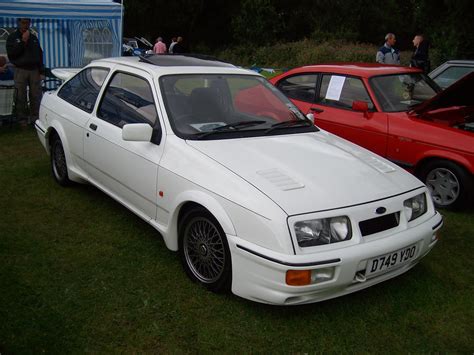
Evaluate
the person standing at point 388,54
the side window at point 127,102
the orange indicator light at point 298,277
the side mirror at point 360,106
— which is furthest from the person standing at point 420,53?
the orange indicator light at point 298,277

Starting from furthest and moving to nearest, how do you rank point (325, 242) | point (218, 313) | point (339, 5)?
1. point (339, 5)
2. point (218, 313)
3. point (325, 242)

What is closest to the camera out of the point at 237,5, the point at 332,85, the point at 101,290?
the point at 101,290

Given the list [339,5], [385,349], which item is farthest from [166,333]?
[339,5]

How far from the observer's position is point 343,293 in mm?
3229

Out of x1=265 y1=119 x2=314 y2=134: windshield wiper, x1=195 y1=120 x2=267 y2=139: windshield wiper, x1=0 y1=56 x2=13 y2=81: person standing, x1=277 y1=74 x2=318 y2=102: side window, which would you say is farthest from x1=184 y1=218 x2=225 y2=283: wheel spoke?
x1=0 y1=56 x2=13 y2=81: person standing

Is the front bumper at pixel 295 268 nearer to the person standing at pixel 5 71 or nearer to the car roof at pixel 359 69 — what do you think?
the car roof at pixel 359 69

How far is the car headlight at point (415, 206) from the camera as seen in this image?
350 centimetres

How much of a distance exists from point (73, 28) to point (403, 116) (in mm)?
8605

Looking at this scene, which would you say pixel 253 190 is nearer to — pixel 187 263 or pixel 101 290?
pixel 187 263

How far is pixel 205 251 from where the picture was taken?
350 centimetres

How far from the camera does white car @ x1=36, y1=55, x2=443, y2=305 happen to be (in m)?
3.03

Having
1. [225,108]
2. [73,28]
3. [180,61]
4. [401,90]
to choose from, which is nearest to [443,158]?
[401,90]

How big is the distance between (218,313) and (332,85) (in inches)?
154

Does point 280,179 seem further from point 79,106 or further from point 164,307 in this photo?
point 79,106
